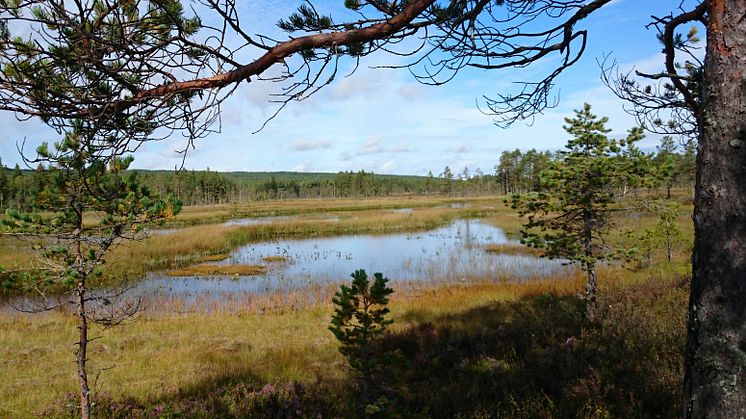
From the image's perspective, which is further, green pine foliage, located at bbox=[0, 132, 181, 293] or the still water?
the still water

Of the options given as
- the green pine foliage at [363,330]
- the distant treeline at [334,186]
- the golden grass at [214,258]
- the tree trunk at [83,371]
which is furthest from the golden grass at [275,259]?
the distant treeline at [334,186]

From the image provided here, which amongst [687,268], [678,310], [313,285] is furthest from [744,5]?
[313,285]

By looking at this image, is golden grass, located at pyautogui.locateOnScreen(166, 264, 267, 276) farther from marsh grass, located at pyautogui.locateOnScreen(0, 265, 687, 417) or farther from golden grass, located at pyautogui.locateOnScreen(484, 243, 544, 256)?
golden grass, located at pyautogui.locateOnScreen(484, 243, 544, 256)

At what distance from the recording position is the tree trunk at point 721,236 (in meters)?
2.04

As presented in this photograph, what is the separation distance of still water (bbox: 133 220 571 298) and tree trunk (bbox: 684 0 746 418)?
12.8 meters

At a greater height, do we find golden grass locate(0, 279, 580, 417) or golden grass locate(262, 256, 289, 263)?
golden grass locate(0, 279, 580, 417)

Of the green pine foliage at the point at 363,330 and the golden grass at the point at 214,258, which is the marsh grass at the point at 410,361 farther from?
the golden grass at the point at 214,258

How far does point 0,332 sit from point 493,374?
41.3ft

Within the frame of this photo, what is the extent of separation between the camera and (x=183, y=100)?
237cm

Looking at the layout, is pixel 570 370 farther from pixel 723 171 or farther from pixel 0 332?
pixel 0 332

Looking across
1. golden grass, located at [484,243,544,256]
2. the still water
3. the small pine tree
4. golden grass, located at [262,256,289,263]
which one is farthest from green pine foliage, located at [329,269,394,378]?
golden grass, located at [484,243,544,256]

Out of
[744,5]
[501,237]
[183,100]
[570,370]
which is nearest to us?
[744,5]

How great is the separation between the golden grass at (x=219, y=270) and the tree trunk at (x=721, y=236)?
2157 centimetres

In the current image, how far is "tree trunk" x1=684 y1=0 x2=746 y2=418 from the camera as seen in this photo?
204 centimetres
